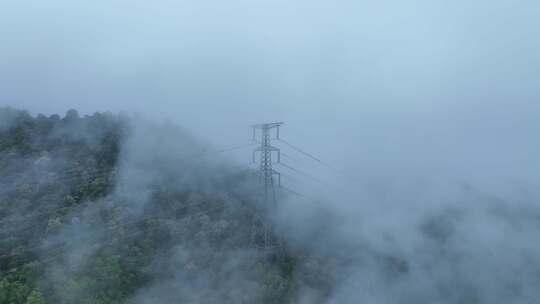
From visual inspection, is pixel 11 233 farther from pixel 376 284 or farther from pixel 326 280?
pixel 376 284

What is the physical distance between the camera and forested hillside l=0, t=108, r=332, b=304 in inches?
1034

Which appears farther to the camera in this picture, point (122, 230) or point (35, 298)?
point (122, 230)

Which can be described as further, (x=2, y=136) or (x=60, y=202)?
(x=2, y=136)

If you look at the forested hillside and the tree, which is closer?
the tree

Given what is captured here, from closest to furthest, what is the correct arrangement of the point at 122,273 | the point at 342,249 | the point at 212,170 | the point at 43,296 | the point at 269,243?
the point at 43,296 < the point at 122,273 < the point at 269,243 < the point at 342,249 < the point at 212,170

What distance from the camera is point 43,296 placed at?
80.8 feet

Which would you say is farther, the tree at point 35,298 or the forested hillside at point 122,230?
the forested hillside at point 122,230

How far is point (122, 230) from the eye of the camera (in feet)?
96.4

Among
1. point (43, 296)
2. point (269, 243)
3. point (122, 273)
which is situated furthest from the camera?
point (269, 243)

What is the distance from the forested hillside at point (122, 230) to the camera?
2627 centimetres

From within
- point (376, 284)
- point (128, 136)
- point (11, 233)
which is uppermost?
point (128, 136)

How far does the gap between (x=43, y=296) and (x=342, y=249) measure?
655 inches

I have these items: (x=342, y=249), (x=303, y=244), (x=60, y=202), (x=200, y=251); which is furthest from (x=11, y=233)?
(x=342, y=249)

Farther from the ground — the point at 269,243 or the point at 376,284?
the point at 269,243
